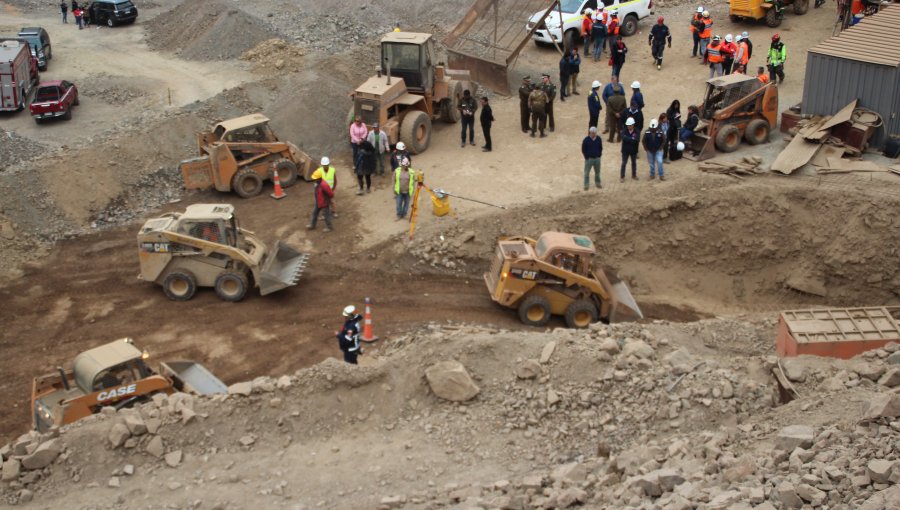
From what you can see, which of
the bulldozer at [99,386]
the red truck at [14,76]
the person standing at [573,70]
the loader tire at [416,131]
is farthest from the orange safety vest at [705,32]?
the red truck at [14,76]

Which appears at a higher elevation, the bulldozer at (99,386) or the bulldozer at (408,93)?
the bulldozer at (408,93)

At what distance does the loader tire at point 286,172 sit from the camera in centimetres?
2238

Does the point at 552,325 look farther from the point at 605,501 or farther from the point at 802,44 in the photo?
the point at 802,44

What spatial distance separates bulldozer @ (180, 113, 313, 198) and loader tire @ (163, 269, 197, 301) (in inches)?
161

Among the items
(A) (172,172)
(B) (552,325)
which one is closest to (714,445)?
(B) (552,325)

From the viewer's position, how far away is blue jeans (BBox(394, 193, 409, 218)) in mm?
20375

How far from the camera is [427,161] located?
23203mm

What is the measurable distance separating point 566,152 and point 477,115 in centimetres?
393

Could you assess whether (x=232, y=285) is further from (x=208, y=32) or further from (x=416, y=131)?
(x=208, y=32)

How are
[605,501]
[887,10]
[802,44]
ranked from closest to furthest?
1. [605,501]
2. [887,10]
3. [802,44]

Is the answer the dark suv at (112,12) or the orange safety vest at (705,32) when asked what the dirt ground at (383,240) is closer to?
the orange safety vest at (705,32)

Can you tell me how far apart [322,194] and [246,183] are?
2968 millimetres

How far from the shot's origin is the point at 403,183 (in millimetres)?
20016

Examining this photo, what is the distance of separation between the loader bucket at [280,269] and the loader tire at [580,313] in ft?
17.6
